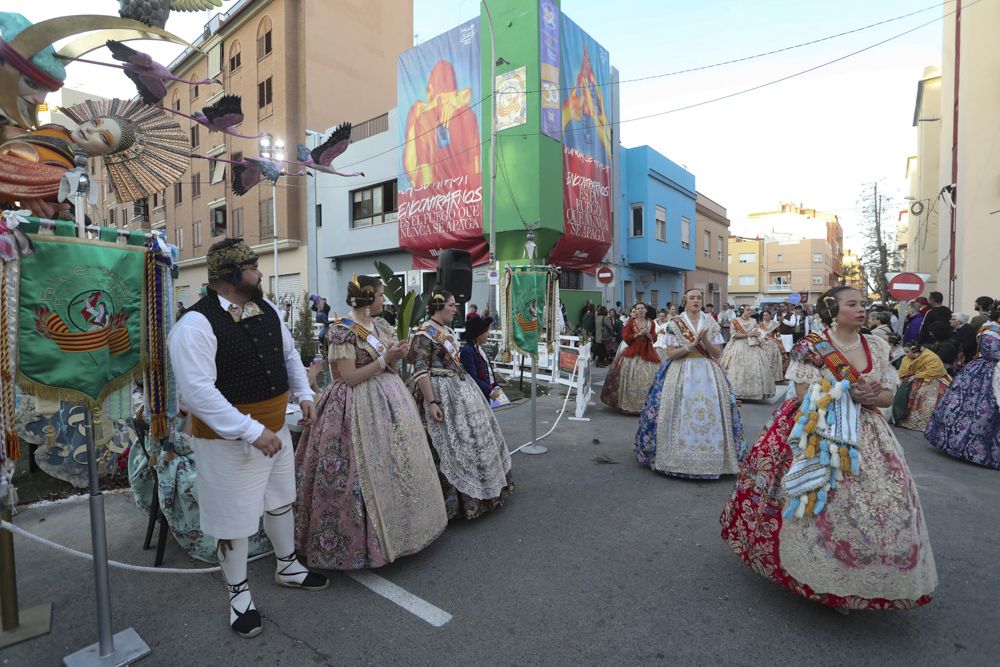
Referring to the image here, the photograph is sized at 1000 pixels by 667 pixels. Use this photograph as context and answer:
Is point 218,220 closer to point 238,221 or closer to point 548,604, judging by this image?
point 238,221

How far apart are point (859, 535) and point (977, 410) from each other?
4460mm

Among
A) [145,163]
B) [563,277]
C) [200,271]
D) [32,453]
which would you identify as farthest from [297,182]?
[145,163]

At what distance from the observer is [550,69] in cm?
1452

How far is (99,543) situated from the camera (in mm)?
2379

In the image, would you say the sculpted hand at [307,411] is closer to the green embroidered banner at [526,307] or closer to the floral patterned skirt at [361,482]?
the floral patterned skirt at [361,482]

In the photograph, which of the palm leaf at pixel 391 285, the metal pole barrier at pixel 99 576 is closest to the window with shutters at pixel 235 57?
the palm leaf at pixel 391 285

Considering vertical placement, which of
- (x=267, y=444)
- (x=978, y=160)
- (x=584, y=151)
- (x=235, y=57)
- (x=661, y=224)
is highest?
(x=235, y=57)

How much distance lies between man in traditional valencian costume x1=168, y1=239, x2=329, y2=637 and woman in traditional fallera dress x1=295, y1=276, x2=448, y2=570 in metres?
0.50

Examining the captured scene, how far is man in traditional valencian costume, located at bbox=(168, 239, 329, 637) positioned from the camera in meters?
2.38

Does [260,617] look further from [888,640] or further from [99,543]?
[888,640]

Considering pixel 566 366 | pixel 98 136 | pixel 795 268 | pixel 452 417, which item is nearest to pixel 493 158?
pixel 566 366

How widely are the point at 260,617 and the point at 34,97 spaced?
276cm

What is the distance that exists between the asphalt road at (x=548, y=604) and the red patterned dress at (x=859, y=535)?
273mm

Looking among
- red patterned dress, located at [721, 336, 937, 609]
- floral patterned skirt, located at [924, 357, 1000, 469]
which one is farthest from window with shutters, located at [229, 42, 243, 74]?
red patterned dress, located at [721, 336, 937, 609]
